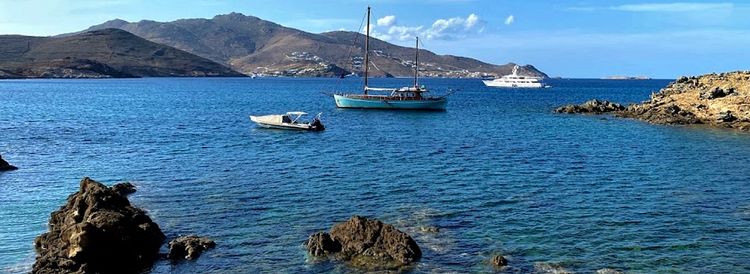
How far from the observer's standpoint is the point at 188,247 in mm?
25297

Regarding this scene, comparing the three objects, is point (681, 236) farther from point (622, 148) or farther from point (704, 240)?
point (622, 148)

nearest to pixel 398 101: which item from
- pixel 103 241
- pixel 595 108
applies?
pixel 595 108

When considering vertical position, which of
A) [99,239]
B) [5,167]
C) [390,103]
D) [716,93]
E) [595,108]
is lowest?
[5,167]

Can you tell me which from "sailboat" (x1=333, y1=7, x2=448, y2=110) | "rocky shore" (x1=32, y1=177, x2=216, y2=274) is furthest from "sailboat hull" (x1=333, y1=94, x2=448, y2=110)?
"rocky shore" (x1=32, y1=177, x2=216, y2=274)

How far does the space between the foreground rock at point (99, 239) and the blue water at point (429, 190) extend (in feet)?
4.66

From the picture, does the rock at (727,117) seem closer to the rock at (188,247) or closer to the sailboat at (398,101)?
the sailboat at (398,101)

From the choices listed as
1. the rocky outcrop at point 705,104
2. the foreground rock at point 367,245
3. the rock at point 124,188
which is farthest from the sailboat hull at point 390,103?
the foreground rock at point 367,245

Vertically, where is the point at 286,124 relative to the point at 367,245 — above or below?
above

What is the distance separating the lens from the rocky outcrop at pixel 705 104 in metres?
76.7

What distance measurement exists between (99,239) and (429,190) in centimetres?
1975

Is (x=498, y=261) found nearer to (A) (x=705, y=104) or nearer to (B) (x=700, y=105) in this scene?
(A) (x=705, y=104)

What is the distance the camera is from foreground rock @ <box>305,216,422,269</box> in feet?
79.6

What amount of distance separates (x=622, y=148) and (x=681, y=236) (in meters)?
32.3

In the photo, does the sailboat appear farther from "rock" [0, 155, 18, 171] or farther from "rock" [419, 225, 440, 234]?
"rock" [419, 225, 440, 234]
